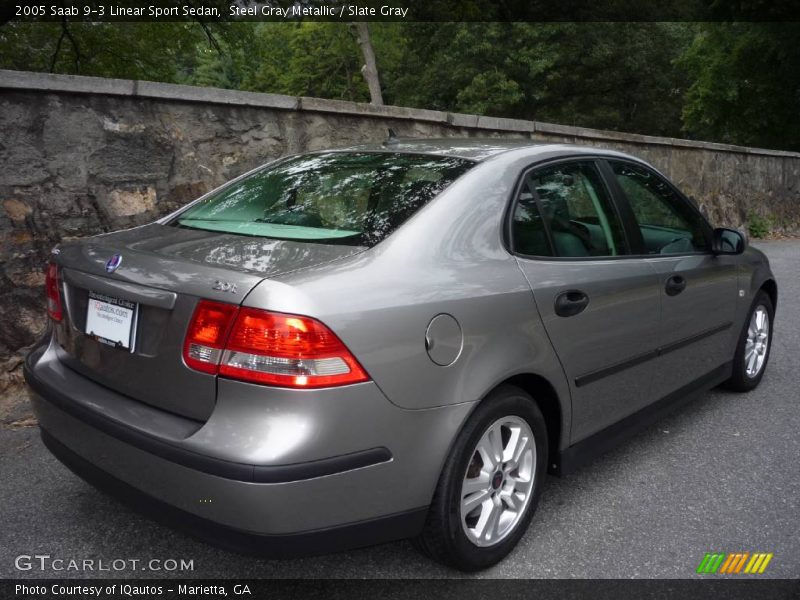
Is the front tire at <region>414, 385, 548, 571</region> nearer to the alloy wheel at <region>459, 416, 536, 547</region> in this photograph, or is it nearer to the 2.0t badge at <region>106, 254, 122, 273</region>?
the alloy wheel at <region>459, 416, 536, 547</region>

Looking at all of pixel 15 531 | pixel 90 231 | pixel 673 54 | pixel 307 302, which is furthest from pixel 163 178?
pixel 673 54

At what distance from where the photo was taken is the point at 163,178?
16.3 ft

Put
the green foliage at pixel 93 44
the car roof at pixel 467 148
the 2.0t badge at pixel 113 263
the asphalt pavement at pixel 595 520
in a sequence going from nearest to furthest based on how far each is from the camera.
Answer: the 2.0t badge at pixel 113 263 < the asphalt pavement at pixel 595 520 < the car roof at pixel 467 148 < the green foliage at pixel 93 44

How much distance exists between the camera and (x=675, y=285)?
331cm

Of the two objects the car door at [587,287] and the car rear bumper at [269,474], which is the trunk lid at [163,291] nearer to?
the car rear bumper at [269,474]

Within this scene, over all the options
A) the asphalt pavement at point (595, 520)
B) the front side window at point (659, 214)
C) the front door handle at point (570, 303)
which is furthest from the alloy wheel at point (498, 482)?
the front side window at point (659, 214)

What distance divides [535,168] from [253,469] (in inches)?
65.8

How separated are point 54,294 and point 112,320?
484mm

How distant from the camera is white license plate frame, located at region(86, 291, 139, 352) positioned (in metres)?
2.17

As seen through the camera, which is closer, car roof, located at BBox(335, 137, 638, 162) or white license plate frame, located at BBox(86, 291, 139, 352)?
white license plate frame, located at BBox(86, 291, 139, 352)

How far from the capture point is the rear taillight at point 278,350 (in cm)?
193

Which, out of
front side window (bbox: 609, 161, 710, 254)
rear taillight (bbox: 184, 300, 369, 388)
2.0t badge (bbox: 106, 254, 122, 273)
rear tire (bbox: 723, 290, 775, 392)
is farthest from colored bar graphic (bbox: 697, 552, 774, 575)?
2.0t badge (bbox: 106, 254, 122, 273)

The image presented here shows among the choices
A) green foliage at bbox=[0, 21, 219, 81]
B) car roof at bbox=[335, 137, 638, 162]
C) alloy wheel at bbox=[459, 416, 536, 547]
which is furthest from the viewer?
green foliage at bbox=[0, 21, 219, 81]

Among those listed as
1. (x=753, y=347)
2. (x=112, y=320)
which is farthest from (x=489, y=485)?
(x=753, y=347)
